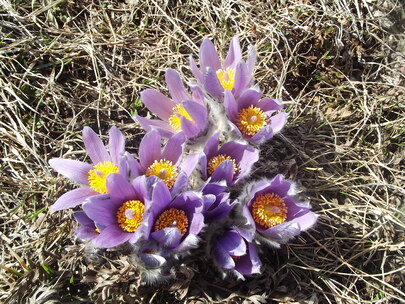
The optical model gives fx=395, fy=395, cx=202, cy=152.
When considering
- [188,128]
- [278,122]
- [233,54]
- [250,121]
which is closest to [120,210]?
[188,128]

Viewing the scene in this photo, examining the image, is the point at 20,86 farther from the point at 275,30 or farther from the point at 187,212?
the point at 275,30

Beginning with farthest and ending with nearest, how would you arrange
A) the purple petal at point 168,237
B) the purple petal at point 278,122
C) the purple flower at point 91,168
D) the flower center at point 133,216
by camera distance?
the purple petal at point 278,122
the purple flower at point 91,168
the flower center at point 133,216
the purple petal at point 168,237

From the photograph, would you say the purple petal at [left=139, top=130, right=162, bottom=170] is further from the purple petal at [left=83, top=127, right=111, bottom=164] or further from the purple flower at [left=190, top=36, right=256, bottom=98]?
the purple flower at [left=190, top=36, right=256, bottom=98]

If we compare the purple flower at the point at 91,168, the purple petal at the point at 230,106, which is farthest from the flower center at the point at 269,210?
the purple flower at the point at 91,168

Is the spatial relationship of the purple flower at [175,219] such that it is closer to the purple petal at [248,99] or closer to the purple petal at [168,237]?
the purple petal at [168,237]

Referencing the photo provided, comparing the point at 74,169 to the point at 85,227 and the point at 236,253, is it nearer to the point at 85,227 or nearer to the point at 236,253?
the point at 85,227

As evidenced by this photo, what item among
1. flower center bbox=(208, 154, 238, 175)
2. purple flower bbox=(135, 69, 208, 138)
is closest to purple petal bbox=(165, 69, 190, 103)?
purple flower bbox=(135, 69, 208, 138)
